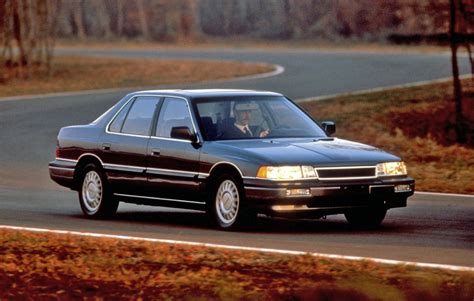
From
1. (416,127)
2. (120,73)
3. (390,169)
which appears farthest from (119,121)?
(120,73)

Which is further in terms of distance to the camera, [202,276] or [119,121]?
[119,121]

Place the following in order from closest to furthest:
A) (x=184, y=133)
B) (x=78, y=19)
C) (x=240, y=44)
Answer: (x=184, y=133), (x=240, y=44), (x=78, y=19)

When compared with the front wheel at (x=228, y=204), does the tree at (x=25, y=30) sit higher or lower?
lower

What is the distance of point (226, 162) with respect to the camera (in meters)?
14.1

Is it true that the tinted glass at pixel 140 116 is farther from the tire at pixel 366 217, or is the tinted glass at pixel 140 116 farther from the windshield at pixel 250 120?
the tire at pixel 366 217

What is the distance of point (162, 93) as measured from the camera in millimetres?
15586

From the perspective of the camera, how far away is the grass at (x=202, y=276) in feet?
31.6

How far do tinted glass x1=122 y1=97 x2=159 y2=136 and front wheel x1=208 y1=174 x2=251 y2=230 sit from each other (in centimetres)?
148

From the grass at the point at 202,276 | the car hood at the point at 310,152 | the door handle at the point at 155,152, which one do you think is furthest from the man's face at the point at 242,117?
the grass at the point at 202,276

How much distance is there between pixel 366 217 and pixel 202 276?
4445 mm

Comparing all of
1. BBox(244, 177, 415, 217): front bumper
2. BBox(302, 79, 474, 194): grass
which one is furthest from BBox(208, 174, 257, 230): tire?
BBox(302, 79, 474, 194): grass

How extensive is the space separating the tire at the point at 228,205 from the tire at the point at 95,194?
70.5 inches

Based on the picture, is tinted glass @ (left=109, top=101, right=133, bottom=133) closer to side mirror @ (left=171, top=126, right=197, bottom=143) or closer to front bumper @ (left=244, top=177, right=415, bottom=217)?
side mirror @ (left=171, top=126, right=197, bottom=143)

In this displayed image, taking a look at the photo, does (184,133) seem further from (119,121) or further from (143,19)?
(143,19)
